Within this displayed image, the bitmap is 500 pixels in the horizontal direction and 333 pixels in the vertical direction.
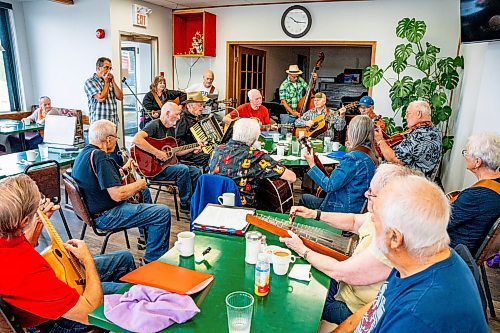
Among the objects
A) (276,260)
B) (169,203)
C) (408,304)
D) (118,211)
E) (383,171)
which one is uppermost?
(383,171)

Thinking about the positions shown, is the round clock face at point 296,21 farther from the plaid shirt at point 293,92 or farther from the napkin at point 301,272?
the napkin at point 301,272

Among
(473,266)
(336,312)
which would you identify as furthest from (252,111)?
(473,266)

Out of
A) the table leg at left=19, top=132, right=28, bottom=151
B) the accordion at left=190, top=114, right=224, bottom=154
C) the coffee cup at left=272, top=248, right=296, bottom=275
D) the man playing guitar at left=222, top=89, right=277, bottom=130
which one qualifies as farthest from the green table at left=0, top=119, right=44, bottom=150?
the coffee cup at left=272, top=248, right=296, bottom=275

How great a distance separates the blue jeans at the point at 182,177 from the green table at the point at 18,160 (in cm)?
84

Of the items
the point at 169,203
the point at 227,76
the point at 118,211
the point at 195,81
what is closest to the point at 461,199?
the point at 118,211

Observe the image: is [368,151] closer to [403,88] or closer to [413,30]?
[403,88]

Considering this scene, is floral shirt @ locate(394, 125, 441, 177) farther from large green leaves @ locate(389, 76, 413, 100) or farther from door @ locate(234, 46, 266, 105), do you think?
→ door @ locate(234, 46, 266, 105)

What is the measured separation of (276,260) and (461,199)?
1274 millimetres

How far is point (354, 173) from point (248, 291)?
1371 millimetres

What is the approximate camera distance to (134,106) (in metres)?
7.11

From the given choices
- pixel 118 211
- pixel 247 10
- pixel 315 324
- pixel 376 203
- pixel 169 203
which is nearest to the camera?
pixel 376 203

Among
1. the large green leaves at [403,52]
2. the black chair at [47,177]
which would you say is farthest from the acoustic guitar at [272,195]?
the large green leaves at [403,52]

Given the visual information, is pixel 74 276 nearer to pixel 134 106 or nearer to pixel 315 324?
pixel 315 324

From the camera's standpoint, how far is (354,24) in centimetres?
584
